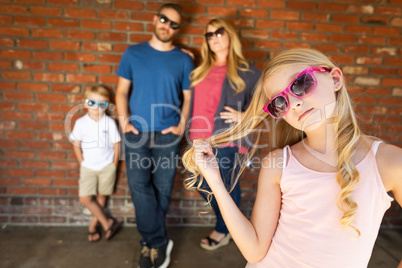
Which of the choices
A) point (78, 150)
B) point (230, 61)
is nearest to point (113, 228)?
point (78, 150)

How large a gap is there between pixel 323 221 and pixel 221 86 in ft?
6.14

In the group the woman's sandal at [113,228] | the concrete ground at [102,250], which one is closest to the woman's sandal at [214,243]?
the concrete ground at [102,250]

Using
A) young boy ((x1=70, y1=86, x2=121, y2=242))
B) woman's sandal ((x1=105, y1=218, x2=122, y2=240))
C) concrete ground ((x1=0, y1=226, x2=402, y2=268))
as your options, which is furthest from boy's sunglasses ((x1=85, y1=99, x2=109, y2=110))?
concrete ground ((x1=0, y1=226, x2=402, y2=268))

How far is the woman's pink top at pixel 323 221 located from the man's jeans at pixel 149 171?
174 cm

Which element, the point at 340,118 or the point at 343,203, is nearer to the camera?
the point at 343,203

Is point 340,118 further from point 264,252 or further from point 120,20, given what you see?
point 120,20

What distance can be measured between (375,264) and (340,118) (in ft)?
7.49

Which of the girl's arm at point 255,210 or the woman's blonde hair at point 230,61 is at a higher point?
the woman's blonde hair at point 230,61

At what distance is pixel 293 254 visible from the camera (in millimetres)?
1342

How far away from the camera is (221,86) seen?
9.71 feet

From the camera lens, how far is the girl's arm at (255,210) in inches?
53.0

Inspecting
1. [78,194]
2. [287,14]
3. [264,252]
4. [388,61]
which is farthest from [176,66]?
[388,61]

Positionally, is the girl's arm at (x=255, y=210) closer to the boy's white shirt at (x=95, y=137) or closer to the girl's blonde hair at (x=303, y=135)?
the girl's blonde hair at (x=303, y=135)

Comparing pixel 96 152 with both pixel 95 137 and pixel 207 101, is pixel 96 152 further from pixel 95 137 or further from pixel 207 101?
pixel 207 101
